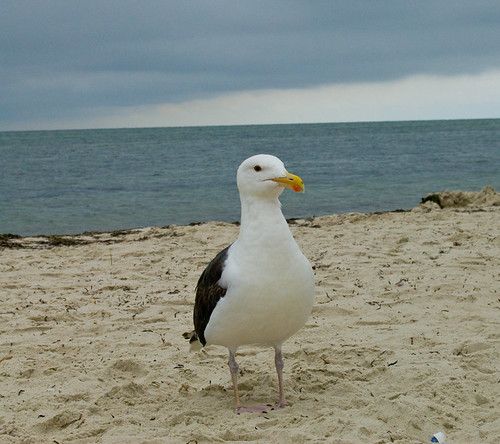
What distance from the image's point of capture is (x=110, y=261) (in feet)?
32.5

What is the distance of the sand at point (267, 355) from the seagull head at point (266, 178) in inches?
53.0

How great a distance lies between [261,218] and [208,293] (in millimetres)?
581

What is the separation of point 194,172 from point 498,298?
30007 mm

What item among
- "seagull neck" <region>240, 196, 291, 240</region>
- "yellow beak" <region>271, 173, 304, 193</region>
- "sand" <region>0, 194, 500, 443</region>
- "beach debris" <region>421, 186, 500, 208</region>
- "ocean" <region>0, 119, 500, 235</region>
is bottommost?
"ocean" <region>0, 119, 500, 235</region>

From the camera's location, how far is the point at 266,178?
4266 mm

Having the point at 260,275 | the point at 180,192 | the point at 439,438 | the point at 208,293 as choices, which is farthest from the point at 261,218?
the point at 180,192

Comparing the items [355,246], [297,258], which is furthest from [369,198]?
[297,258]

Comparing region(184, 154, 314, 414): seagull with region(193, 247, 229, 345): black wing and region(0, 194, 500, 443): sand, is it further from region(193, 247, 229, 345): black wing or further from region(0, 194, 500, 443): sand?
region(0, 194, 500, 443): sand

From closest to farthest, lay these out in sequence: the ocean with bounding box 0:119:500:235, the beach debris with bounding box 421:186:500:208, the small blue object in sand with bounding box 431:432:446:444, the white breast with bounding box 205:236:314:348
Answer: the small blue object in sand with bounding box 431:432:446:444 → the white breast with bounding box 205:236:314:348 → the beach debris with bounding box 421:186:500:208 → the ocean with bounding box 0:119:500:235

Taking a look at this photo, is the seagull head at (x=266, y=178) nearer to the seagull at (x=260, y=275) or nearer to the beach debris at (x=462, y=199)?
the seagull at (x=260, y=275)

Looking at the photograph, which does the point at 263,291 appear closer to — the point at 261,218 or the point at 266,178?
the point at 261,218

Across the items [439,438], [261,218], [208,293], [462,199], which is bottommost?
[439,438]

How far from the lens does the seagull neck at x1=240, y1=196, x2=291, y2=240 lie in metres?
4.23

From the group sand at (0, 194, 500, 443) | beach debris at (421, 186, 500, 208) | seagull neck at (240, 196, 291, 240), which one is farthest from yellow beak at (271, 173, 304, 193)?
beach debris at (421, 186, 500, 208)
